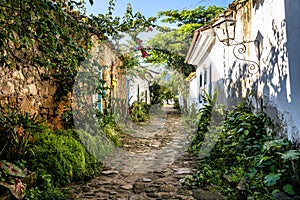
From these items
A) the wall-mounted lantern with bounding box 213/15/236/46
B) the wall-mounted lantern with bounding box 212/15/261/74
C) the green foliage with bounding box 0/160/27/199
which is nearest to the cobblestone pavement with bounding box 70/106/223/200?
the green foliage with bounding box 0/160/27/199

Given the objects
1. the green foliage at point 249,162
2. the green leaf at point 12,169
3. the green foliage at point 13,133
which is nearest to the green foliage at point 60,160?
the green foliage at point 13,133

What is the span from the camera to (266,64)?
3822mm

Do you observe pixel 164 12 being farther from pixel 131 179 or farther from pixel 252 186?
pixel 252 186

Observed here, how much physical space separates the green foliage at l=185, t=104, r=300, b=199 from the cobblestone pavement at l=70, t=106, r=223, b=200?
30 cm

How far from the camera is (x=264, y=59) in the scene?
154 inches

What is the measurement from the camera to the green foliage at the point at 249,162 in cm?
247

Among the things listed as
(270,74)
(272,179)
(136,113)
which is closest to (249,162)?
(272,179)

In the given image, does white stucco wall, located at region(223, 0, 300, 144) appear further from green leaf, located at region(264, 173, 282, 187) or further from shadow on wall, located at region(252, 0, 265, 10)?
green leaf, located at region(264, 173, 282, 187)

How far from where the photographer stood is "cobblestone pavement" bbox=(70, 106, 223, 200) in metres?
3.27

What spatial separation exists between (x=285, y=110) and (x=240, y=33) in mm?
2423

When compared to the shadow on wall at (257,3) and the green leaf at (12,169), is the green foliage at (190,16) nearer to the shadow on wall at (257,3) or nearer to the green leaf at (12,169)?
the shadow on wall at (257,3)

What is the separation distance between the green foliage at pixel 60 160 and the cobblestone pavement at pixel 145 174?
0.19 metres

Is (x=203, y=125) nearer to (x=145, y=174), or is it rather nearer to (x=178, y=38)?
(x=145, y=174)

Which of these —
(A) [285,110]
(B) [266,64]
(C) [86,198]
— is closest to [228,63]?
(B) [266,64]
